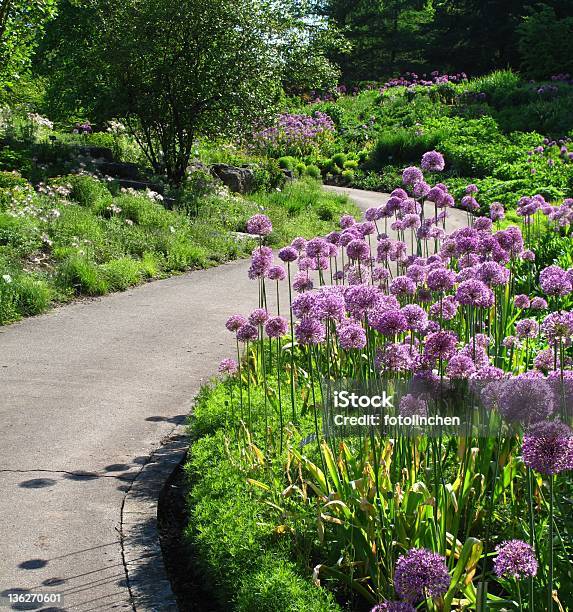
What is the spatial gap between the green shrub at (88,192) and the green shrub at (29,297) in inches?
134

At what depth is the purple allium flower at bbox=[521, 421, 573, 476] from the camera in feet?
6.66

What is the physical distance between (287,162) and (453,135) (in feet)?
16.3

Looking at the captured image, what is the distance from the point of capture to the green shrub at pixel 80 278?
29.3 ft

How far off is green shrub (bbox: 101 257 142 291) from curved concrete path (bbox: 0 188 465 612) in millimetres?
202

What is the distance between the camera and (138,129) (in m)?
15.3

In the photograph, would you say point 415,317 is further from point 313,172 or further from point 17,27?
point 313,172

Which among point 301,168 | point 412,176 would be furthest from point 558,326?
point 301,168

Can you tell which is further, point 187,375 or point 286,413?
point 187,375

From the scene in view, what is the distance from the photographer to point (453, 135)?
21.9 m

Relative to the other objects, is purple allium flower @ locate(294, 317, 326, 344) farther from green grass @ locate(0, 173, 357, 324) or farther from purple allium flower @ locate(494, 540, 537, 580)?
green grass @ locate(0, 173, 357, 324)

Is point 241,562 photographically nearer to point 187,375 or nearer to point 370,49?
point 187,375

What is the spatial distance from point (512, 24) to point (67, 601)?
128 ft

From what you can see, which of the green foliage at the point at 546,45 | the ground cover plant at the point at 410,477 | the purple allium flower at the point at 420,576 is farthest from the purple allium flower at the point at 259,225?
the green foliage at the point at 546,45

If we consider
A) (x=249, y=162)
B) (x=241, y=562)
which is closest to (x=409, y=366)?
(x=241, y=562)
